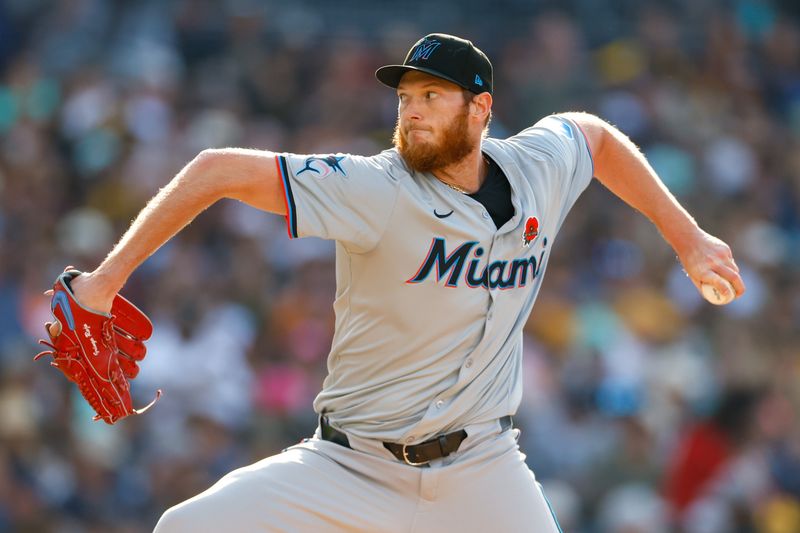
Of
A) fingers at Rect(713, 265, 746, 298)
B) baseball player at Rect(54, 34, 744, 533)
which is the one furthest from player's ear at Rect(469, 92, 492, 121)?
fingers at Rect(713, 265, 746, 298)

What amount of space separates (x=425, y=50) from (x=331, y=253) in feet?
17.6

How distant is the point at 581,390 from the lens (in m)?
9.08

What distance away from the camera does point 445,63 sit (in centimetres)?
421

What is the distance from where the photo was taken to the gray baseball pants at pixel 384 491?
13.0 feet

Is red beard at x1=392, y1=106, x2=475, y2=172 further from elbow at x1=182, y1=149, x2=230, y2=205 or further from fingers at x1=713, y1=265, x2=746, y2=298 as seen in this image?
fingers at x1=713, y1=265, x2=746, y2=298

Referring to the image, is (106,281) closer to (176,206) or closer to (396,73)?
(176,206)

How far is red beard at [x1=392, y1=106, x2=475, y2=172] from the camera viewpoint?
418 centimetres

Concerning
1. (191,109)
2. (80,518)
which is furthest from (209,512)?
(191,109)

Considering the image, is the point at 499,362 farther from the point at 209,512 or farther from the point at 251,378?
the point at 251,378

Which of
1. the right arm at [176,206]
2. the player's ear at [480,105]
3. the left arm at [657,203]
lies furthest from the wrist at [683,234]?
the right arm at [176,206]

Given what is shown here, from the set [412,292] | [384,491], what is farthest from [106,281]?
[384,491]

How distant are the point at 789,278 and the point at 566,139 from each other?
6.50m

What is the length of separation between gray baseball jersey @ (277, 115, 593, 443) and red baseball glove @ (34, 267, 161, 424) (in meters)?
0.64

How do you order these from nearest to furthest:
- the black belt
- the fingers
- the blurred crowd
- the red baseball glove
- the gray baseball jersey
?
the red baseball glove, the gray baseball jersey, the black belt, the fingers, the blurred crowd
